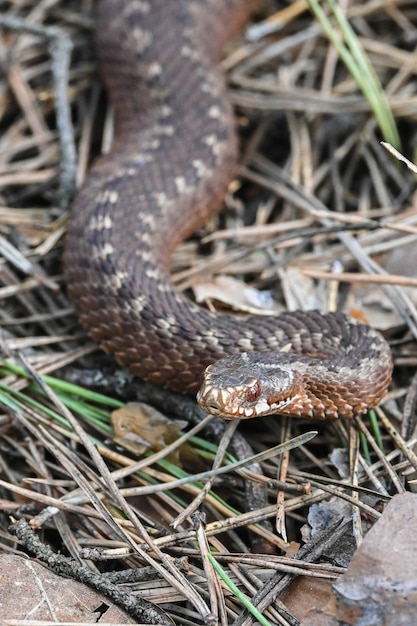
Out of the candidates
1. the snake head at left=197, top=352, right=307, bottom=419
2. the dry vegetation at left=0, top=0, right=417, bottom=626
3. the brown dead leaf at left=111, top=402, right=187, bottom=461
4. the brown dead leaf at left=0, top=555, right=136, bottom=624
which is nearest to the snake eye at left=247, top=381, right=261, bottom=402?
the snake head at left=197, top=352, right=307, bottom=419

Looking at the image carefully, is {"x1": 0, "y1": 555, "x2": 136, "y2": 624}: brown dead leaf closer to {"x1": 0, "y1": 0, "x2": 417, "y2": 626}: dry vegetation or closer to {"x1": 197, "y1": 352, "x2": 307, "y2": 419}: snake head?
{"x1": 0, "y1": 0, "x2": 417, "y2": 626}: dry vegetation

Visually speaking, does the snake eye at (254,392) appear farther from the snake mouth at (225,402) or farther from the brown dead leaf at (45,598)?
the brown dead leaf at (45,598)

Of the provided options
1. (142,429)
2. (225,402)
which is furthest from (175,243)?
(225,402)

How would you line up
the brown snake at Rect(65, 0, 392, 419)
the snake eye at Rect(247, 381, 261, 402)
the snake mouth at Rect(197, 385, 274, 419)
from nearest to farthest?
the snake mouth at Rect(197, 385, 274, 419) < the snake eye at Rect(247, 381, 261, 402) < the brown snake at Rect(65, 0, 392, 419)

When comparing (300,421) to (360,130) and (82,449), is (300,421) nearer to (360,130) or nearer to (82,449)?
(82,449)

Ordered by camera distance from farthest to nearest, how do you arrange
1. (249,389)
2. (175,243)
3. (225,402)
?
1. (175,243)
2. (249,389)
3. (225,402)

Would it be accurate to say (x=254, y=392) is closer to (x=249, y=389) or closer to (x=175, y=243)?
(x=249, y=389)

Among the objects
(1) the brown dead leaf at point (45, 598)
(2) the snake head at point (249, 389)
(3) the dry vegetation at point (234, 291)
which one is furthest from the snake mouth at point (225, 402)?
(1) the brown dead leaf at point (45, 598)

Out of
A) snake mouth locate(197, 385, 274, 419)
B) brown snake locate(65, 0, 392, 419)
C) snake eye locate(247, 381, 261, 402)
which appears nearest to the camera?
snake mouth locate(197, 385, 274, 419)

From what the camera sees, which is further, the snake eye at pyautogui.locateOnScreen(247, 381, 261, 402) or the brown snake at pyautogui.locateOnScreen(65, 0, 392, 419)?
the brown snake at pyautogui.locateOnScreen(65, 0, 392, 419)
